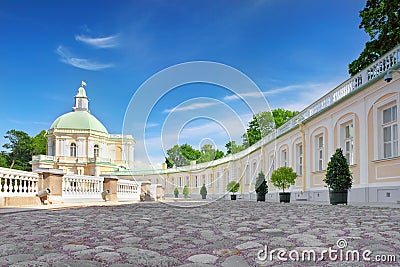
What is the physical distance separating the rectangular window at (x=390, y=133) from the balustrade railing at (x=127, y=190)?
34.4 feet

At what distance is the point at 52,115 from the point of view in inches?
2174

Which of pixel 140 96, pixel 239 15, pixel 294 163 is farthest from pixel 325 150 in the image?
pixel 140 96

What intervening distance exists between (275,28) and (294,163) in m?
7.50

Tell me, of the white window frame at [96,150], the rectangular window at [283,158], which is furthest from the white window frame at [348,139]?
the white window frame at [96,150]

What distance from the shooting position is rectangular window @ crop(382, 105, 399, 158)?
405 inches

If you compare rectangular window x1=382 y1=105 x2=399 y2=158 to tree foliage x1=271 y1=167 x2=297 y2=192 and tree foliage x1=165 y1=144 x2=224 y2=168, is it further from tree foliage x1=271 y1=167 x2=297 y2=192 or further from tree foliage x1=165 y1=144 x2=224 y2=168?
tree foliage x1=271 y1=167 x2=297 y2=192

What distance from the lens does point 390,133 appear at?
1057 cm

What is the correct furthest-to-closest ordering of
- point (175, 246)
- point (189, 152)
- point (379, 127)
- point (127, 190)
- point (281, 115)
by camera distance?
point (281, 115) → point (127, 190) → point (379, 127) → point (189, 152) → point (175, 246)

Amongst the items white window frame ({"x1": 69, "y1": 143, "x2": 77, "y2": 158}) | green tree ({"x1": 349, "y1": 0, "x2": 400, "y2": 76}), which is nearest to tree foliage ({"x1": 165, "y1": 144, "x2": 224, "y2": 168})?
green tree ({"x1": 349, "y1": 0, "x2": 400, "y2": 76})

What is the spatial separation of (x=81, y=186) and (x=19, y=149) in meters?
50.8

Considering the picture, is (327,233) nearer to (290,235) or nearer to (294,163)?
(290,235)

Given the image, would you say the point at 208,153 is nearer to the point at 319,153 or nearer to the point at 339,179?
the point at 339,179

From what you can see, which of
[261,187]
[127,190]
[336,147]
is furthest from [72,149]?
[336,147]

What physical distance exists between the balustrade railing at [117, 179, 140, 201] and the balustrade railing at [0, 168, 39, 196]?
5970 mm
